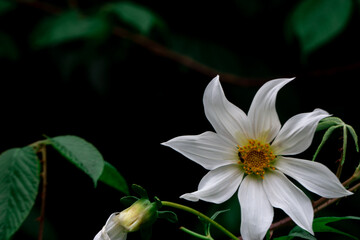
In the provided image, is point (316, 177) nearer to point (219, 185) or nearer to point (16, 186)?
point (219, 185)

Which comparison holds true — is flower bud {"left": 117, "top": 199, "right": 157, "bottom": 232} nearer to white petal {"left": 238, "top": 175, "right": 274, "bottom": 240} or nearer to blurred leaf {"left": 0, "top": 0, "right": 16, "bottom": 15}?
white petal {"left": 238, "top": 175, "right": 274, "bottom": 240}

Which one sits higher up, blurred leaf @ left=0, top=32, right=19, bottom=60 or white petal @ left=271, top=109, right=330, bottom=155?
blurred leaf @ left=0, top=32, right=19, bottom=60

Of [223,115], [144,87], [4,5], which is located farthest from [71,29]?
[223,115]

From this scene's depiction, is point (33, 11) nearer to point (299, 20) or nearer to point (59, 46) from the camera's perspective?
point (59, 46)

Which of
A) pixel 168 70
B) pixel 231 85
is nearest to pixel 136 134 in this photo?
pixel 168 70

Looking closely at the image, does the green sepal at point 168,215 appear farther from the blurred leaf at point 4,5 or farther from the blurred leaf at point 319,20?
the blurred leaf at point 4,5

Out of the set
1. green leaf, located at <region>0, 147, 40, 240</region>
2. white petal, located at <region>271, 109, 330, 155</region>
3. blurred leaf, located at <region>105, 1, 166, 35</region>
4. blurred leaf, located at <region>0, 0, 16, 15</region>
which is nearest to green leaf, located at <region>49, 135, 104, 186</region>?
green leaf, located at <region>0, 147, 40, 240</region>
